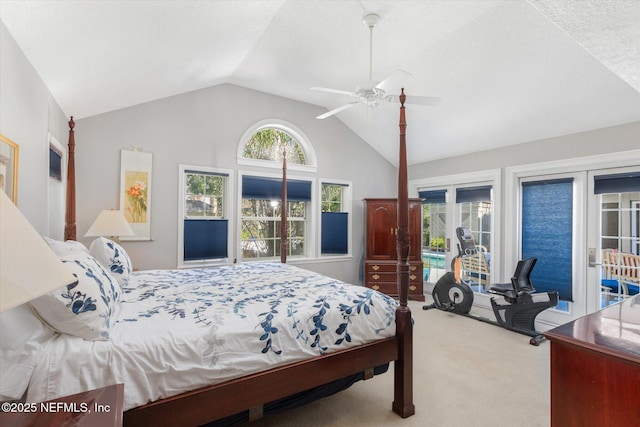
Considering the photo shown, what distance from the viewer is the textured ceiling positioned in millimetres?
1760

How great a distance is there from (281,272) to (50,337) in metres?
1.88

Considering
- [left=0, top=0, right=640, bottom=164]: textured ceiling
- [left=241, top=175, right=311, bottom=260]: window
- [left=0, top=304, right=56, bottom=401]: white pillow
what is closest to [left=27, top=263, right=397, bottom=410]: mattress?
[left=0, top=304, right=56, bottom=401]: white pillow

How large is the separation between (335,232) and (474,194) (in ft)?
7.39

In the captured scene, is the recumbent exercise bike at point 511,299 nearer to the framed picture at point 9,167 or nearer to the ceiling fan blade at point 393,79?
the ceiling fan blade at point 393,79

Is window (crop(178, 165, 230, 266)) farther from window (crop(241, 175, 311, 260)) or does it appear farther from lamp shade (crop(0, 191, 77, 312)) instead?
lamp shade (crop(0, 191, 77, 312))

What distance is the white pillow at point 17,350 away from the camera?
1.09 metres

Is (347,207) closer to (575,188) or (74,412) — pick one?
(575,188)

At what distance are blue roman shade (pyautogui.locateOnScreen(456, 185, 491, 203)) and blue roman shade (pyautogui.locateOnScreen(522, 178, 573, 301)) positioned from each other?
0.48 meters

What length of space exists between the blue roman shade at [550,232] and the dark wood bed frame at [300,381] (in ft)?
9.47

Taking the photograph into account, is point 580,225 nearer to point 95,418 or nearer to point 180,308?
point 180,308

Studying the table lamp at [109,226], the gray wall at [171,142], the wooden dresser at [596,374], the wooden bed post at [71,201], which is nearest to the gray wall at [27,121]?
the wooden bed post at [71,201]

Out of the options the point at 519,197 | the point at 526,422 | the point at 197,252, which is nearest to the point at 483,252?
the point at 519,197

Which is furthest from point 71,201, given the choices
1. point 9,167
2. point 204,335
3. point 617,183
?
point 617,183

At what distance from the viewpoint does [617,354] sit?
119 cm
